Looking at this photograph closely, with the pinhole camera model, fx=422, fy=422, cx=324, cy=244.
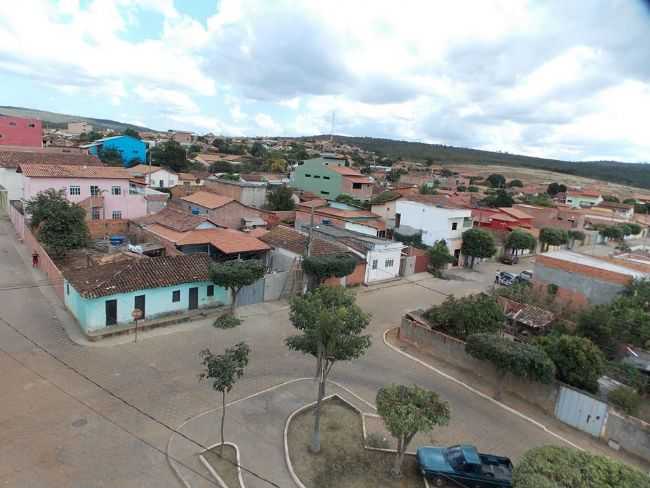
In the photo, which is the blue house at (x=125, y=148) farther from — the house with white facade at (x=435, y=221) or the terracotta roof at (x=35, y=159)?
the house with white facade at (x=435, y=221)

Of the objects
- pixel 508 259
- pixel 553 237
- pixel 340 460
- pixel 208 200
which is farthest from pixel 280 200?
pixel 340 460

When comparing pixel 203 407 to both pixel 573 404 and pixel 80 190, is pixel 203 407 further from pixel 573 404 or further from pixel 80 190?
pixel 80 190

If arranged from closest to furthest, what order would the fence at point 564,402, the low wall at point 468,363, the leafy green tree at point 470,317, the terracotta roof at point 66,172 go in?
the fence at point 564,402
the low wall at point 468,363
the leafy green tree at point 470,317
the terracotta roof at point 66,172

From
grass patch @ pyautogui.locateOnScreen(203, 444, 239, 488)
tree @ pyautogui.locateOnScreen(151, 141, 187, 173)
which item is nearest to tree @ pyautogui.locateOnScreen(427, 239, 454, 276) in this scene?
grass patch @ pyautogui.locateOnScreen(203, 444, 239, 488)

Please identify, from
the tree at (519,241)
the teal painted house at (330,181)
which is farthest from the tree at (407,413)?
the teal painted house at (330,181)

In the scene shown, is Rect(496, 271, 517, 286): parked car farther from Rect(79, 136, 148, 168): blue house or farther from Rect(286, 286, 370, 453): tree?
Rect(79, 136, 148, 168): blue house

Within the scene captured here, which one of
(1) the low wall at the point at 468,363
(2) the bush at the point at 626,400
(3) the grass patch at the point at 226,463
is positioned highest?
(2) the bush at the point at 626,400
